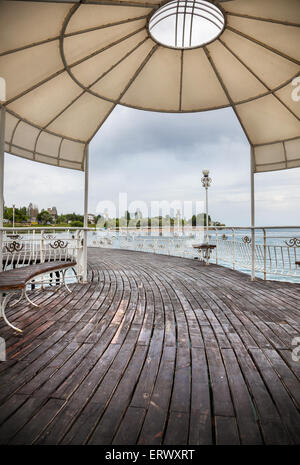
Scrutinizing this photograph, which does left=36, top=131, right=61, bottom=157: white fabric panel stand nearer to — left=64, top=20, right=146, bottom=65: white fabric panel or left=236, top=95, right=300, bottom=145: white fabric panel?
left=64, top=20, right=146, bottom=65: white fabric panel

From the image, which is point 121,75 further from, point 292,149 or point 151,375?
point 151,375

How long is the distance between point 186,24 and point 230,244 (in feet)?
20.7

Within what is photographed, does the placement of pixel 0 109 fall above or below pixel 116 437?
above

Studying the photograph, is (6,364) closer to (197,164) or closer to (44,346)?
(44,346)

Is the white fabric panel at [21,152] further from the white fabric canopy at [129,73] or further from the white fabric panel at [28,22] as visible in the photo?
the white fabric panel at [28,22]

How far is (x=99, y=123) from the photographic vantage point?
5.28m

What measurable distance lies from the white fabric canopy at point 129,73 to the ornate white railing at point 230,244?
1.76m

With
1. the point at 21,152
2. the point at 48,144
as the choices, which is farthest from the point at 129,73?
the point at 21,152

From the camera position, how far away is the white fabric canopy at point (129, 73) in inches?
123

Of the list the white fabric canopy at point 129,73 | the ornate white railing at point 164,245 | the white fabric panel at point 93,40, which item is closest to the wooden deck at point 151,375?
the ornate white railing at point 164,245

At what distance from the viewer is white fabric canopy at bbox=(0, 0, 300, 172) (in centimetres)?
313

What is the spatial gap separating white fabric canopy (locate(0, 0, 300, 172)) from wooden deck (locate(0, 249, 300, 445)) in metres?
3.45
